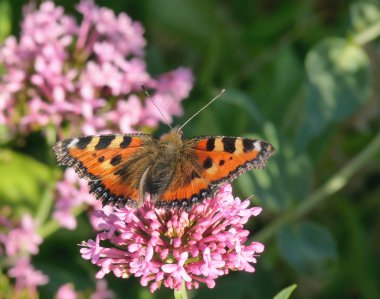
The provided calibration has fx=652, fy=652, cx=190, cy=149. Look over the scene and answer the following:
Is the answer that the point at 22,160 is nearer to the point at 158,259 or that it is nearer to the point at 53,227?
the point at 53,227

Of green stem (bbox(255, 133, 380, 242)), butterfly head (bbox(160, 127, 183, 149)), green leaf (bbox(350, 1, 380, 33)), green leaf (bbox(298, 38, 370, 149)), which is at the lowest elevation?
green stem (bbox(255, 133, 380, 242))

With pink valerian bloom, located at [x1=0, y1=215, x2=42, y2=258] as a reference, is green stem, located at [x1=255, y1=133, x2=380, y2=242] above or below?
below

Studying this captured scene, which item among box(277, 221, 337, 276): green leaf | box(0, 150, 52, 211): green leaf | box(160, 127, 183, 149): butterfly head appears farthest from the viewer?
box(0, 150, 52, 211): green leaf

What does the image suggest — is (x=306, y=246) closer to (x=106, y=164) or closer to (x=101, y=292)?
(x=101, y=292)

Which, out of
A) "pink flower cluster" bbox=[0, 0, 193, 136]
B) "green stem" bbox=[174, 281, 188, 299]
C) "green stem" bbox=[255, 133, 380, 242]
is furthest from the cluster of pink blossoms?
"green stem" bbox=[174, 281, 188, 299]

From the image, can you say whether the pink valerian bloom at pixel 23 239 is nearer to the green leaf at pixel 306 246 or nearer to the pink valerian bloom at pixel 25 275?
the pink valerian bloom at pixel 25 275

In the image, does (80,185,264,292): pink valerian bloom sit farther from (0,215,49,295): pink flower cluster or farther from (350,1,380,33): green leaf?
(350,1,380,33): green leaf

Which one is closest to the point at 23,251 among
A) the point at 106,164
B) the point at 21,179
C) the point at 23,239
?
the point at 23,239

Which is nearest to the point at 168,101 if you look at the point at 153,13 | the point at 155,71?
the point at 155,71
